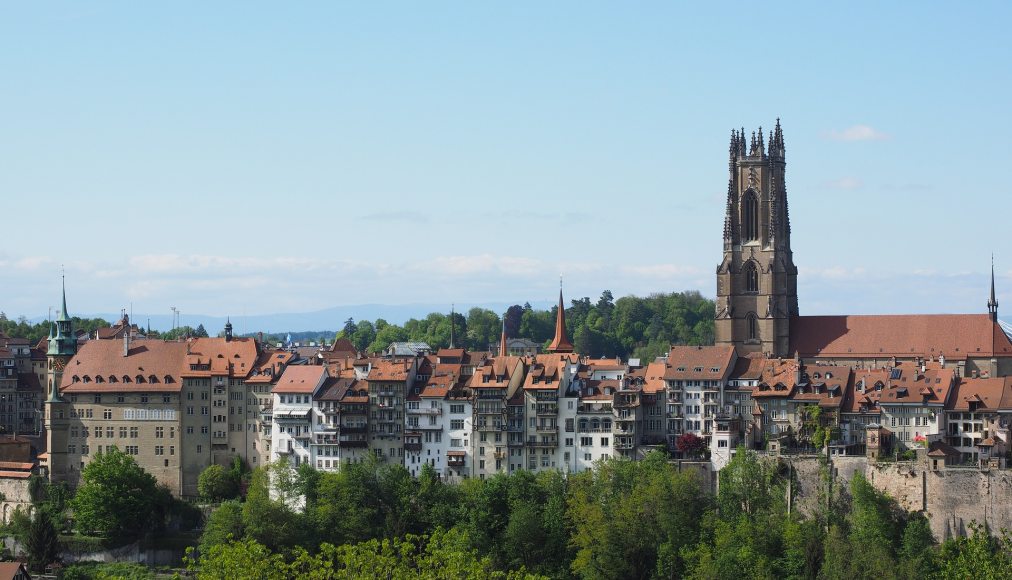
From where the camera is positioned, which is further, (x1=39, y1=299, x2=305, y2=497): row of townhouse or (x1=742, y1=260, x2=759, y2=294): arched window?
(x1=742, y1=260, x2=759, y2=294): arched window

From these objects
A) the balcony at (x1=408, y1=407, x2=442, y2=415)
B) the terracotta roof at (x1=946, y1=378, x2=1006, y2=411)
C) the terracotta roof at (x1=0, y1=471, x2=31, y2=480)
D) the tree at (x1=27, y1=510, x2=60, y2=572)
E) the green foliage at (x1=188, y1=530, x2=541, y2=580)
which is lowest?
the tree at (x1=27, y1=510, x2=60, y2=572)

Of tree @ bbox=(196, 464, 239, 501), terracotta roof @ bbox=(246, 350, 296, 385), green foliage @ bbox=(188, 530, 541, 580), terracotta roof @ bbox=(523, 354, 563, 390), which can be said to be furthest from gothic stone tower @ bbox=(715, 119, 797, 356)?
green foliage @ bbox=(188, 530, 541, 580)

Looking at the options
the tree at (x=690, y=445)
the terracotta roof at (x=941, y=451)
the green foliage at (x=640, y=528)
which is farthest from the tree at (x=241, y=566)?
the terracotta roof at (x=941, y=451)

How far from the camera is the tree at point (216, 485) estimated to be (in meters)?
127

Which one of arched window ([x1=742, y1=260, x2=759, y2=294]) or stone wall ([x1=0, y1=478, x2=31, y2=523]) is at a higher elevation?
arched window ([x1=742, y1=260, x2=759, y2=294])

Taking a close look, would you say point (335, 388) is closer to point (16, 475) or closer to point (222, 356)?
point (222, 356)

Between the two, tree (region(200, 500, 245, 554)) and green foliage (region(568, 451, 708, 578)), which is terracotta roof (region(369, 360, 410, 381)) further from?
green foliage (region(568, 451, 708, 578))

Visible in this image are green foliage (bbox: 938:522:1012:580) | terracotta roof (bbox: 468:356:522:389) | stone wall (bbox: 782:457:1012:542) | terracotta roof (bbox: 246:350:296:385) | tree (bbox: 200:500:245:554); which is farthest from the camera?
terracotta roof (bbox: 246:350:296:385)

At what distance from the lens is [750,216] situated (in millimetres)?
145500

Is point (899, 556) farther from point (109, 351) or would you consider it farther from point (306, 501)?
point (109, 351)

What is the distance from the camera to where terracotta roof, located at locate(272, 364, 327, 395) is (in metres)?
128

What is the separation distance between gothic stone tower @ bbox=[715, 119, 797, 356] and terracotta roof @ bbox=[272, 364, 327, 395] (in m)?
31.9

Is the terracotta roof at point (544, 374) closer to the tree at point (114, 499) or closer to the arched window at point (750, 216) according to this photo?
the arched window at point (750, 216)

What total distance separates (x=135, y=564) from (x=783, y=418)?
42705 millimetres
